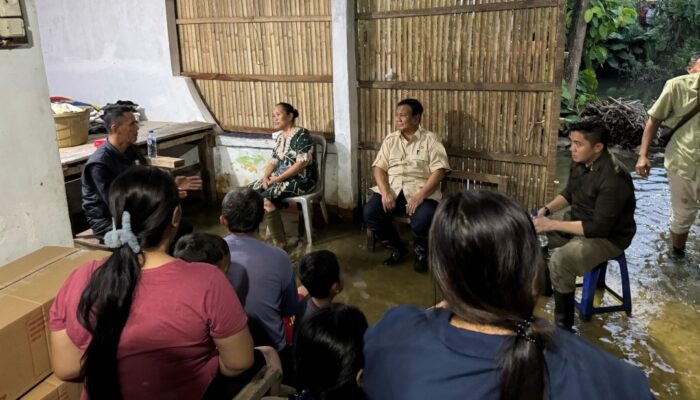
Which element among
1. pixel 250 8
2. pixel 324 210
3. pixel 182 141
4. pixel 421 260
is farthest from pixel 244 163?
pixel 421 260

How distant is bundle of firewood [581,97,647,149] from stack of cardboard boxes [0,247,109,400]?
24.5 feet

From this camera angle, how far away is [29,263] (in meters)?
2.37

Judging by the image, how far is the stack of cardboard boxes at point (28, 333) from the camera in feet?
6.29

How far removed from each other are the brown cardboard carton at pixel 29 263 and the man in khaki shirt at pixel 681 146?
379 centimetres

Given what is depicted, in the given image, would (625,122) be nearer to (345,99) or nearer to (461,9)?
(461,9)

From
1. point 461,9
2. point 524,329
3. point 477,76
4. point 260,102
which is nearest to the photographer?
point 524,329

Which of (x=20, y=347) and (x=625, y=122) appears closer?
(x=20, y=347)

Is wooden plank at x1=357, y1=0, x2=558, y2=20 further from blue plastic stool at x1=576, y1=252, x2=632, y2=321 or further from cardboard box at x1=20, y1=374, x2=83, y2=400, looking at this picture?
cardboard box at x1=20, y1=374, x2=83, y2=400

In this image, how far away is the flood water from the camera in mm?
3043

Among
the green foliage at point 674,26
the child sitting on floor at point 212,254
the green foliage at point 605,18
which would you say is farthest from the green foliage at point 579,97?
the green foliage at point 674,26

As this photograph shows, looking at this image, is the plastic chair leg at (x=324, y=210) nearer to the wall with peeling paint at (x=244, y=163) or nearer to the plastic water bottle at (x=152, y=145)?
the wall with peeling paint at (x=244, y=163)

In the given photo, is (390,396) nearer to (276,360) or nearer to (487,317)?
(487,317)

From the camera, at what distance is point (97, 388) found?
1.66 meters

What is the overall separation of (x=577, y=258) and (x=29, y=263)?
285 centimetres
